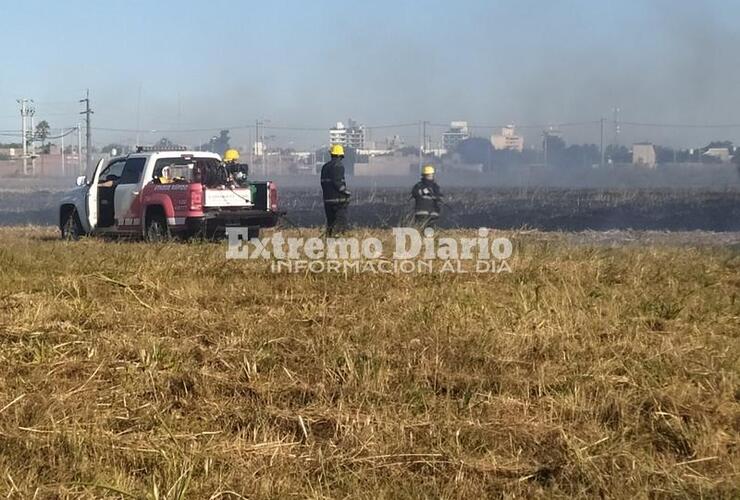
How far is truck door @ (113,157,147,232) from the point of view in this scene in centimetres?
1350

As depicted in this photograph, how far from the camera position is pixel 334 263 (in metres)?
8.41

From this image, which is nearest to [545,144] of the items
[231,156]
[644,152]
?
[644,152]

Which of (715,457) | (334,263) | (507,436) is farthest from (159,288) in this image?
(715,457)

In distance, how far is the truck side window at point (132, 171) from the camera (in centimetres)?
1361

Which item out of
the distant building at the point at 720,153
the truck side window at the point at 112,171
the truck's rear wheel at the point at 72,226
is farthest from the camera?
the distant building at the point at 720,153

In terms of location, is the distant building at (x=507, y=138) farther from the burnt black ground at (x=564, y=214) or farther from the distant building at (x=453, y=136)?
the burnt black ground at (x=564, y=214)

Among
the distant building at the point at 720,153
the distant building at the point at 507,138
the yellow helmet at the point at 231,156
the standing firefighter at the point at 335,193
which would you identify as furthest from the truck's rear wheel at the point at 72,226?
the distant building at the point at 507,138

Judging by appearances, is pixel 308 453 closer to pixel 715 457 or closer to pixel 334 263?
pixel 715 457

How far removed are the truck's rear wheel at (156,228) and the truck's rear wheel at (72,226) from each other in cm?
222

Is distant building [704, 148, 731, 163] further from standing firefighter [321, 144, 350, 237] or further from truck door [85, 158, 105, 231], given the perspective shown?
truck door [85, 158, 105, 231]

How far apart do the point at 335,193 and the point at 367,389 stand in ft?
27.9

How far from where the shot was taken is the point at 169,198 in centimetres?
1284

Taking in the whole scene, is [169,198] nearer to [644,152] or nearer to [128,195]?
[128,195]

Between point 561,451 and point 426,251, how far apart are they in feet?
17.9
